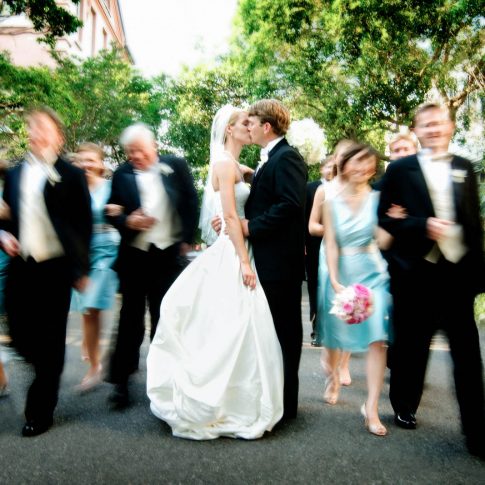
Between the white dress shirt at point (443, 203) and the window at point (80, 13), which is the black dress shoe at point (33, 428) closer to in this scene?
the white dress shirt at point (443, 203)

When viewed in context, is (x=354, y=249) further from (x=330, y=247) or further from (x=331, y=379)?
(x=331, y=379)

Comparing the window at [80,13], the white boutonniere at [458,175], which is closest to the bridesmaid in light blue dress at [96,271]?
the white boutonniere at [458,175]

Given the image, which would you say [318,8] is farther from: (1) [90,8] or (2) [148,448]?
(1) [90,8]

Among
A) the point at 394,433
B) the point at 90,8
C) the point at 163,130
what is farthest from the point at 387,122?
the point at 90,8

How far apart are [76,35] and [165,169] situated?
107ft

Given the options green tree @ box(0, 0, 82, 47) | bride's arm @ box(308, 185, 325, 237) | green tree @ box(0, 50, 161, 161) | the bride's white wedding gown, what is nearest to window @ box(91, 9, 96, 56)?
green tree @ box(0, 50, 161, 161)

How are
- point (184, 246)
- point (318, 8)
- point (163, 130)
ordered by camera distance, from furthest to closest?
point (163, 130), point (318, 8), point (184, 246)

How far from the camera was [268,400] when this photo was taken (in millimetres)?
3504

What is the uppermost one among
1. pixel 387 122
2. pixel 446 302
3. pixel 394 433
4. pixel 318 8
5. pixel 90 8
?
pixel 90 8

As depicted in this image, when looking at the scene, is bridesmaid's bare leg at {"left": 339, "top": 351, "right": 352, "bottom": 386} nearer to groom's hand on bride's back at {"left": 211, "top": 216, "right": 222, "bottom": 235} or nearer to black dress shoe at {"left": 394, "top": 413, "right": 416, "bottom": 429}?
black dress shoe at {"left": 394, "top": 413, "right": 416, "bottom": 429}

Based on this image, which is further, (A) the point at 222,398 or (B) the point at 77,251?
(B) the point at 77,251

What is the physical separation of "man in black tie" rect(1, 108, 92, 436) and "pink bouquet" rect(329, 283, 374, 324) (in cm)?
175

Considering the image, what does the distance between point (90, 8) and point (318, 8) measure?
26.1 m

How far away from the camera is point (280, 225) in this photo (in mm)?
3641
